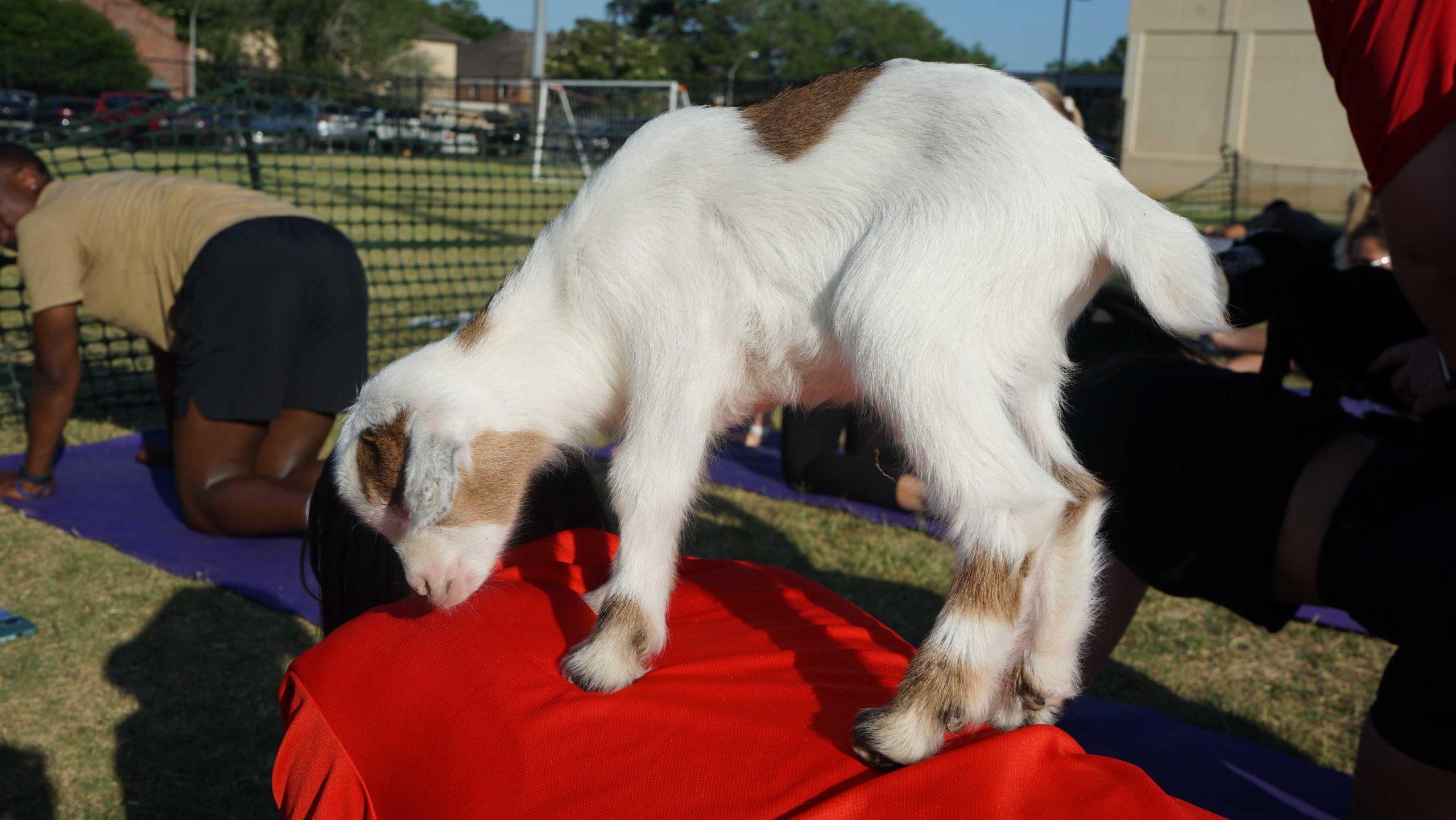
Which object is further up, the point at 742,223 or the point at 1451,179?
the point at 1451,179

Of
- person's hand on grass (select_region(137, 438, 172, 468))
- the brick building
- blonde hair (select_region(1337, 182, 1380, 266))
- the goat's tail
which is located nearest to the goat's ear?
the goat's tail

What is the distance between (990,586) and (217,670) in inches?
149

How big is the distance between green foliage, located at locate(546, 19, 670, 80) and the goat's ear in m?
62.7

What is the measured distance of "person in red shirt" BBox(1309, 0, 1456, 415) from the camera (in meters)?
1.83

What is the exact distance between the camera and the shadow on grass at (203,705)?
11.9 ft

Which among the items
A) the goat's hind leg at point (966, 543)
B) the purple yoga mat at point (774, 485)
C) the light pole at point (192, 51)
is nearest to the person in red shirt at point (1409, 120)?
the goat's hind leg at point (966, 543)

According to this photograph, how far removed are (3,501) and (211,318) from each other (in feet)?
6.50

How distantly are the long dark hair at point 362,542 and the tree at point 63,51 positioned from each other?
54812 millimetres

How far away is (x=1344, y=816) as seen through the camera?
3.26 metres

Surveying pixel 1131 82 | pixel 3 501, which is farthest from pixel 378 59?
pixel 3 501

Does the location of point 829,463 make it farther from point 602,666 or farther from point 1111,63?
point 1111,63

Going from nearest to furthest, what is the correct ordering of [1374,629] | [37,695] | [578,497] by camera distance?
1. [1374,629]
2. [578,497]
3. [37,695]

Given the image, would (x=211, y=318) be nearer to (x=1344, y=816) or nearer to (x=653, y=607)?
(x=653, y=607)

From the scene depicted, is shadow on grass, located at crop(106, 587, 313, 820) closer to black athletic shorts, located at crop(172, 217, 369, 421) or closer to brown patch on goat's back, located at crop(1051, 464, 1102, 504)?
black athletic shorts, located at crop(172, 217, 369, 421)
